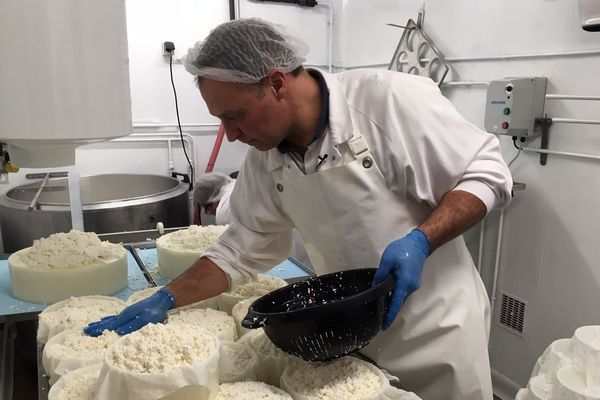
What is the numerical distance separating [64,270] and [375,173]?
116cm

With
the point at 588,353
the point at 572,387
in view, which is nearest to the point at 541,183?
the point at 588,353

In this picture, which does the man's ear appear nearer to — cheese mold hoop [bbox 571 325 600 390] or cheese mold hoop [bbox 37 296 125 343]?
cheese mold hoop [bbox 37 296 125 343]

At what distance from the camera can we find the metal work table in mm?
1626

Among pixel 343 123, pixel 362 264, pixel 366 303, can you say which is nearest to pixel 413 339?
pixel 362 264

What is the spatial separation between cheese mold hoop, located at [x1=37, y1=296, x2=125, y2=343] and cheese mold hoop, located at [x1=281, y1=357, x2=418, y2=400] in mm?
639

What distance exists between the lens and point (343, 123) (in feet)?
4.16

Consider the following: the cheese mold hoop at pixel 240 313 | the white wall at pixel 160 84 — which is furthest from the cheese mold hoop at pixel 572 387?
the white wall at pixel 160 84

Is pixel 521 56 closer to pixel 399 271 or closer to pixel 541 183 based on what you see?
pixel 541 183

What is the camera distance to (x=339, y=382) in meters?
0.96

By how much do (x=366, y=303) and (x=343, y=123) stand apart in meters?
0.53

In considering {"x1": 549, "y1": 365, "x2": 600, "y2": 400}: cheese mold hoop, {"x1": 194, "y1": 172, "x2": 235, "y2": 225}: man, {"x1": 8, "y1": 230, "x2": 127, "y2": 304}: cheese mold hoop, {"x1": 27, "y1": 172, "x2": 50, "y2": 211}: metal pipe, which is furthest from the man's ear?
{"x1": 27, "y1": 172, "x2": 50, "y2": 211}: metal pipe

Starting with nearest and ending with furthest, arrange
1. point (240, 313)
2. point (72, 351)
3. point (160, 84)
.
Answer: point (72, 351) < point (240, 313) < point (160, 84)

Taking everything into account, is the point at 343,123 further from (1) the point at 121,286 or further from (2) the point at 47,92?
(1) the point at 121,286

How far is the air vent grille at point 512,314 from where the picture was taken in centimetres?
254
